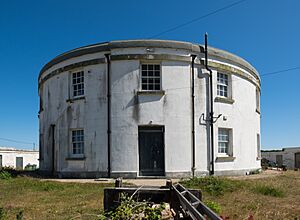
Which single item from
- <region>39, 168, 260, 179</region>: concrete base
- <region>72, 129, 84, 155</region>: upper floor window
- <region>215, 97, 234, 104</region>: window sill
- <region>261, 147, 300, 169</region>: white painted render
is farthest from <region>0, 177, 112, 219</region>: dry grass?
<region>261, 147, 300, 169</region>: white painted render

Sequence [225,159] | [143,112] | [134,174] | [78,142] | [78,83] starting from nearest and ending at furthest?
[134,174] < [143,112] < [78,142] < [225,159] < [78,83]

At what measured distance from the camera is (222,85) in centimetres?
1794

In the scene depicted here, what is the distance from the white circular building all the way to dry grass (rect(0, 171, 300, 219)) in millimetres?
2912

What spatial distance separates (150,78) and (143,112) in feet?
6.17

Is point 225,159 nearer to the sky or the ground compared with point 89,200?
nearer to the sky

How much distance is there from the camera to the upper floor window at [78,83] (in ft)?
56.7

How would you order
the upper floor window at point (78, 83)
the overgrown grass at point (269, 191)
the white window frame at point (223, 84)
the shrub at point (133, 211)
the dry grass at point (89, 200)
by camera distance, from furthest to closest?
1. the white window frame at point (223, 84)
2. the upper floor window at point (78, 83)
3. the overgrown grass at point (269, 191)
4. the dry grass at point (89, 200)
5. the shrub at point (133, 211)

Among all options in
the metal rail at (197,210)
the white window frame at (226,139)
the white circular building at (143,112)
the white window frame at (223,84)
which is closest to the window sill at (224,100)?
the white circular building at (143,112)

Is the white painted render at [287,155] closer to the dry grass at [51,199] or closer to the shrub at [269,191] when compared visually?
the shrub at [269,191]

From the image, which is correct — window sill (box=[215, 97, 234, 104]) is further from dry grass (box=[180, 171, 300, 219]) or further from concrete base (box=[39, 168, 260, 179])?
dry grass (box=[180, 171, 300, 219])

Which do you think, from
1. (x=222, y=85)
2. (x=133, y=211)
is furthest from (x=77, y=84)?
(x=133, y=211)

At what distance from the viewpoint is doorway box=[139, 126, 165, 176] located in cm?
1560

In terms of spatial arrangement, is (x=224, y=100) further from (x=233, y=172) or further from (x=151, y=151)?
(x=151, y=151)

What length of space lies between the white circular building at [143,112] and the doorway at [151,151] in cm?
5
